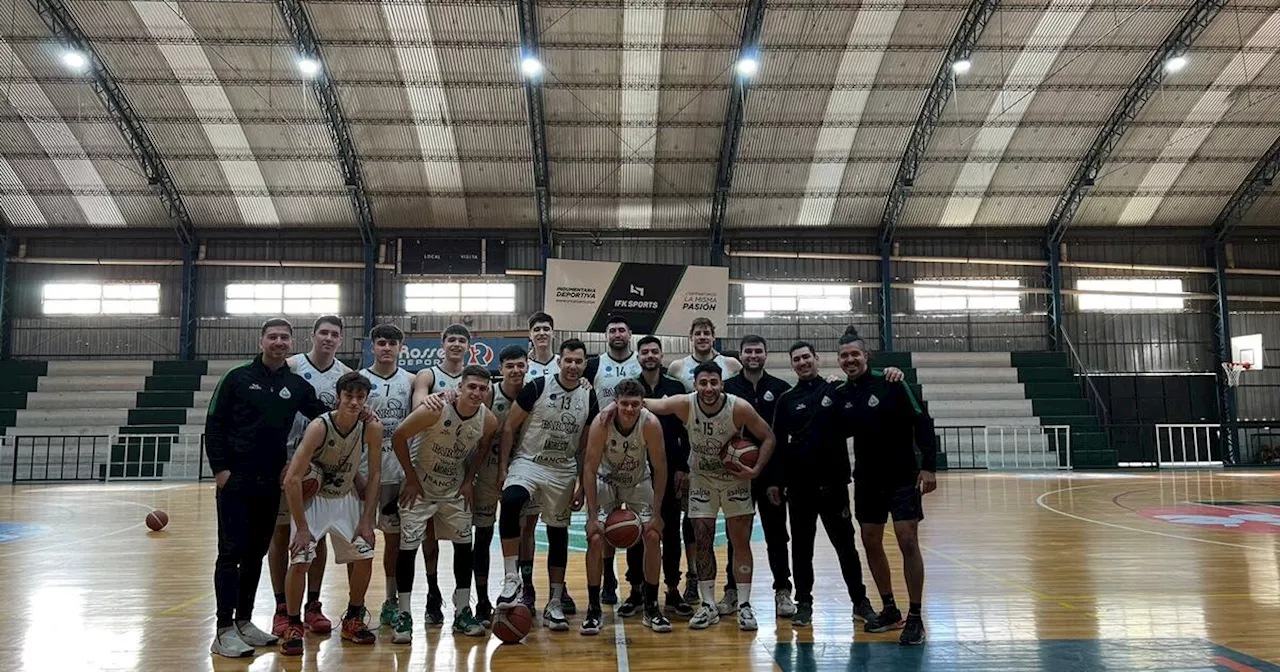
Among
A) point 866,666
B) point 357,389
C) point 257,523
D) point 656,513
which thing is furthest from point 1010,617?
point 257,523

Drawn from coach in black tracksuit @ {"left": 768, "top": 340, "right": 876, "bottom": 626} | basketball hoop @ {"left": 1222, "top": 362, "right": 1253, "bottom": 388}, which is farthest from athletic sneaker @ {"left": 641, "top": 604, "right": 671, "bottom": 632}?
basketball hoop @ {"left": 1222, "top": 362, "right": 1253, "bottom": 388}

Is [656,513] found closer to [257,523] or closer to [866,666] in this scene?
[866,666]

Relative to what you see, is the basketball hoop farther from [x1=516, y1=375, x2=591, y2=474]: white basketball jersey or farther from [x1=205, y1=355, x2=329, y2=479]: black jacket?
[x1=205, y1=355, x2=329, y2=479]: black jacket

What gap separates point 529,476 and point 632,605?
1293 millimetres

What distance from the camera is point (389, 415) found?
6.61 metres

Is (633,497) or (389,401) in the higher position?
(389,401)

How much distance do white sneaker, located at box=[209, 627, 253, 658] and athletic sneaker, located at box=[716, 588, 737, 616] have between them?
10.8 feet

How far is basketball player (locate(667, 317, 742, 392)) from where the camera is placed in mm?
7102

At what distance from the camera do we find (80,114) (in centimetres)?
2420

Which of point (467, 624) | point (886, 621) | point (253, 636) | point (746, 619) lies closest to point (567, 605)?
point (467, 624)

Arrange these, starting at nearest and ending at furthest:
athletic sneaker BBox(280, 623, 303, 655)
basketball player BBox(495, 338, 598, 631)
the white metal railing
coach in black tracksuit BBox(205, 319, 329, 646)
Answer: athletic sneaker BBox(280, 623, 303, 655) → coach in black tracksuit BBox(205, 319, 329, 646) → basketball player BBox(495, 338, 598, 631) → the white metal railing

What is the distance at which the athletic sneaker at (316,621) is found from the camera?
19.6 ft

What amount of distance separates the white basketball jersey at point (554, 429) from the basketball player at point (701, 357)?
1140 millimetres

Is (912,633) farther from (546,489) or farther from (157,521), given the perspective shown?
(157,521)
